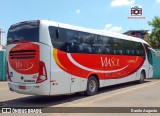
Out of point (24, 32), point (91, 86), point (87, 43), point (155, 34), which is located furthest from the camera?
point (155, 34)

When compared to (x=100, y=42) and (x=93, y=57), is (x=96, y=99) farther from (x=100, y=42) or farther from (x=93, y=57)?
(x=100, y=42)

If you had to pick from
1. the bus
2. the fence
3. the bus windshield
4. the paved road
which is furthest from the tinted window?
the fence

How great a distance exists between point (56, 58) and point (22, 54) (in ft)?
4.32

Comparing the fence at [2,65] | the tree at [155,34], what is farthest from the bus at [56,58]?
the tree at [155,34]

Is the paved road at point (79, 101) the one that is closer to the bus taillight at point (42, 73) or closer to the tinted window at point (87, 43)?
the bus taillight at point (42, 73)

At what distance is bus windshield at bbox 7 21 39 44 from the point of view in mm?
11805

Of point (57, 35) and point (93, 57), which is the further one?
point (93, 57)

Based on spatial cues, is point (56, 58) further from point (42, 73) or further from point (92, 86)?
point (92, 86)

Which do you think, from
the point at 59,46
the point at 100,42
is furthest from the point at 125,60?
the point at 59,46

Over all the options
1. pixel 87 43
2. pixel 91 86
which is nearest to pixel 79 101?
pixel 91 86

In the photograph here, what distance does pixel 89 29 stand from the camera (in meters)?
14.6

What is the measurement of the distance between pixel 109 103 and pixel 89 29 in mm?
4179

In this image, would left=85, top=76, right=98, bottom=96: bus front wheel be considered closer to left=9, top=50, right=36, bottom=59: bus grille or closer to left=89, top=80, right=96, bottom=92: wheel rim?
left=89, top=80, right=96, bottom=92: wheel rim

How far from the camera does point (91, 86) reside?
→ 14.5m
